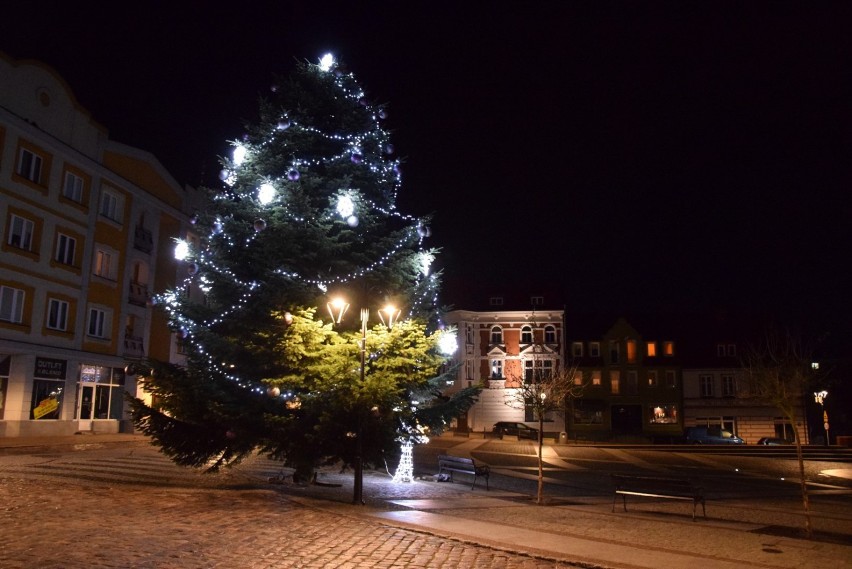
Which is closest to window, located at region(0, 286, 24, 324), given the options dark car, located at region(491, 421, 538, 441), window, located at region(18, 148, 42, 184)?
window, located at region(18, 148, 42, 184)

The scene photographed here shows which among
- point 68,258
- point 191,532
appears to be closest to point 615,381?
point 68,258

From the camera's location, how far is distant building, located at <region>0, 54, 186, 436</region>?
2850cm

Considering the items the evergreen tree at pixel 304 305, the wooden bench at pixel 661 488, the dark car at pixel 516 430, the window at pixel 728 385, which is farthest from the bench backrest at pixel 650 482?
the window at pixel 728 385

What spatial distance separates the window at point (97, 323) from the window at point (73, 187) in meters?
5.44

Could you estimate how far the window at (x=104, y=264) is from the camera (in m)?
33.9

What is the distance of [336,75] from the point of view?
1752 cm

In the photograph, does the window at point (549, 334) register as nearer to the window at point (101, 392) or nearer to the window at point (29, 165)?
the window at point (101, 392)

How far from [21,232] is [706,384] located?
5248cm

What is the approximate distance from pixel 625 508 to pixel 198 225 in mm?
11599

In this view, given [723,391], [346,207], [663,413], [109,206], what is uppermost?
[109,206]

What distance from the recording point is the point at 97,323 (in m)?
33.9

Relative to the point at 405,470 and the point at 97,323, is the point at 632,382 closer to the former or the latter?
the point at 97,323

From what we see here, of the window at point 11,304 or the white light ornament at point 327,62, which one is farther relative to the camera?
the window at point 11,304

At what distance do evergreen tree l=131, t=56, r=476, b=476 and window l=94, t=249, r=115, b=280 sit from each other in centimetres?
1995
